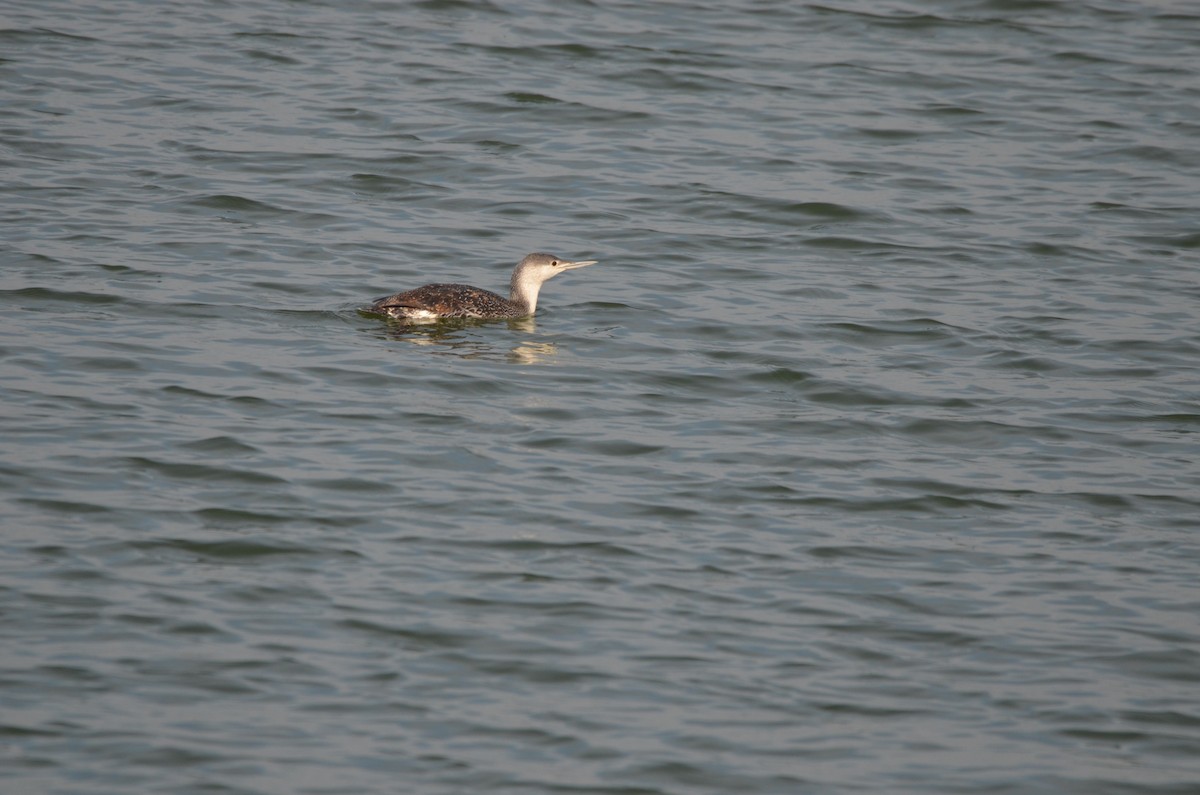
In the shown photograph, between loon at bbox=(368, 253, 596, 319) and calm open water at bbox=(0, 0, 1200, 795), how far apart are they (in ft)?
0.55

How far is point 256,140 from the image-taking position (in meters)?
15.9

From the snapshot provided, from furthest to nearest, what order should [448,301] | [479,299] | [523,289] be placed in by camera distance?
[523,289] < [479,299] < [448,301]

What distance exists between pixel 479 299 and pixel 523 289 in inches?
19.7

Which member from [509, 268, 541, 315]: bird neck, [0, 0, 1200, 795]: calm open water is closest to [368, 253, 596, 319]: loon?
[509, 268, 541, 315]: bird neck

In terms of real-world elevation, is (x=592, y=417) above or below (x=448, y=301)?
below

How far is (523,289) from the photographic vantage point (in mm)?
12523

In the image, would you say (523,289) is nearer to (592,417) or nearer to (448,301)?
(448,301)

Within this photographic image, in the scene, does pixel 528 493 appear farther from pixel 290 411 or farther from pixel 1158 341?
pixel 1158 341

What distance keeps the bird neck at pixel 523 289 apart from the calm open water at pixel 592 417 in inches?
8.2

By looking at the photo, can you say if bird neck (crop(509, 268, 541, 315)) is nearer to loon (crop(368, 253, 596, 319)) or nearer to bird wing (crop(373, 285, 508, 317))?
loon (crop(368, 253, 596, 319))

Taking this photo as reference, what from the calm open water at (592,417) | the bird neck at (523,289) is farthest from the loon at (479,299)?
the calm open water at (592,417)

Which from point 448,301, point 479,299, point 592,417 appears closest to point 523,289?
point 479,299

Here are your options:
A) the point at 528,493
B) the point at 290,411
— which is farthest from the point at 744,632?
the point at 290,411

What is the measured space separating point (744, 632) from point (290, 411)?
11.4ft
